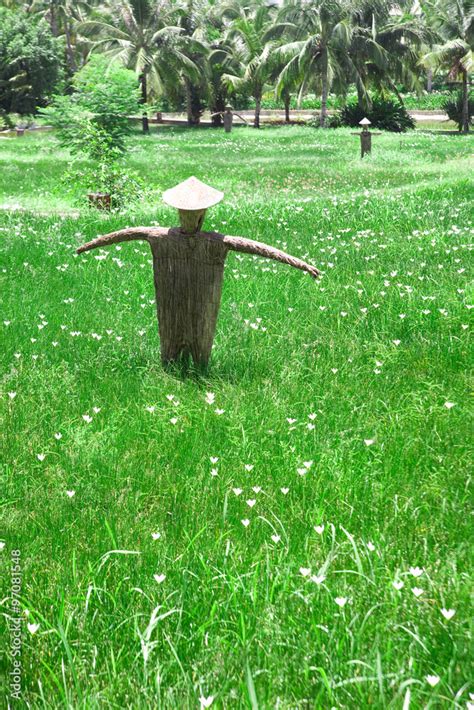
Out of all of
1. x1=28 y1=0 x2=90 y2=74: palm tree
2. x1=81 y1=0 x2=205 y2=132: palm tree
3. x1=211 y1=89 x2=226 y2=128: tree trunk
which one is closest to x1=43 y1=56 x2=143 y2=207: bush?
x1=81 y1=0 x2=205 y2=132: palm tree

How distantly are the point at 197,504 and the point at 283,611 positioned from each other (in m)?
1.15

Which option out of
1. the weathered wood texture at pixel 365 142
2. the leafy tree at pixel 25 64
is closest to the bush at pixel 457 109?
the weathered wood texture at pixel 365 142

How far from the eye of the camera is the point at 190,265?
5484 millimetres

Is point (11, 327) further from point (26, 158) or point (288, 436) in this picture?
point (26, 158)

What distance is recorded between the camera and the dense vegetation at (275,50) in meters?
42.2

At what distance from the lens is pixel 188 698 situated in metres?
2.31

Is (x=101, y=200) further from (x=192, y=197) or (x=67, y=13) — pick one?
(x=67, y=13)

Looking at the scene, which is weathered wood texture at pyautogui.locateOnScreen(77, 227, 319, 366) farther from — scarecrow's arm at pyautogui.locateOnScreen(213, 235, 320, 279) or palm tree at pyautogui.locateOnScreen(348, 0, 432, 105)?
palm tree at pyautogui.locateOnScreen(348, 0, 432, 105)

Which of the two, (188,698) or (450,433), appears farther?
(450,433)

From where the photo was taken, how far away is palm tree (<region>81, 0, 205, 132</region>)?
42.0m

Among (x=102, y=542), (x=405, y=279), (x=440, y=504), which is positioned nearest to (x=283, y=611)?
(x=102, y=542)

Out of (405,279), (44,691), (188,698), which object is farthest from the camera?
(405,279)

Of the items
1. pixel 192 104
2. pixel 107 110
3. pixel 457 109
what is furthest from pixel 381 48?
pixel 107 110

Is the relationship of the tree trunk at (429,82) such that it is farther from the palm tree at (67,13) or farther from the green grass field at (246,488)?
the green grass field at (246,488)
